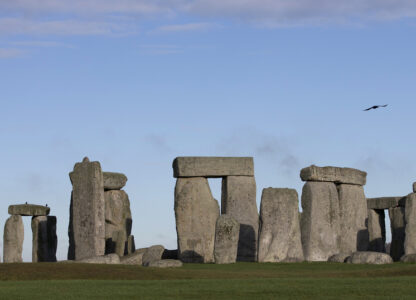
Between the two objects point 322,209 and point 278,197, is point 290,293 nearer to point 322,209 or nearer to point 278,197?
point 278,197

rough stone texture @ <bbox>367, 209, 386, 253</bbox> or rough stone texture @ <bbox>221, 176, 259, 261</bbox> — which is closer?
rough stone texture @ <bbox>221, 176, 259, 261</bbox>

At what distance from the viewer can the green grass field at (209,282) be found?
711 inches

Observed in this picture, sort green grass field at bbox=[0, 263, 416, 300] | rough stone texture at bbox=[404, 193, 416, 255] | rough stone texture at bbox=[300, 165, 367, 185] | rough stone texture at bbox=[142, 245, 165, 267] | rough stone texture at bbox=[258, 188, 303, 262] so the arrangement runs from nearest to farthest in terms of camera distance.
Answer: green grass field at bbox=[0, 263, 416, 300] → rough stone texture at bbox=[142, 245, 165, 267] → rough stone texture at bbox=[258, 188, 303, 262] → rough stone texture at bbox=[404, 193, 416, 255] → rough stone texture at bbox=[300, 165, 367, 185]

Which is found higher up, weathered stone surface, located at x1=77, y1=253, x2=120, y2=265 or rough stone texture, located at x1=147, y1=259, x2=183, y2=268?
weathered stone surface, located at x1=77, y1=253, x2=120, y2=265

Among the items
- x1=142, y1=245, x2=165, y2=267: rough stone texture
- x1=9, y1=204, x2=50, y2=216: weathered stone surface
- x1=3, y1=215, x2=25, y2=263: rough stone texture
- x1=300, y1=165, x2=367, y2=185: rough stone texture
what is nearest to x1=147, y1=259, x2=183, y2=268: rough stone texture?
x1=142, y1=245, x2=165, y2=267: rough stone texture

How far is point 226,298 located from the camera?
17516mm

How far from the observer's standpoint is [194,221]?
31.1 m

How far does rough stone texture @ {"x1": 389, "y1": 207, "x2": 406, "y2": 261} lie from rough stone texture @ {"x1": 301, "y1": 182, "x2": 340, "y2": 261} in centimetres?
211

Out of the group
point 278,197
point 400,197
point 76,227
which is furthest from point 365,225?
point 76,227

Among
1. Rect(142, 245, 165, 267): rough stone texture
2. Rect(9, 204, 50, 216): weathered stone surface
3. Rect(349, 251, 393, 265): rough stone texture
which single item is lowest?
Rect(349, 251, 393, 265): rough stone texture

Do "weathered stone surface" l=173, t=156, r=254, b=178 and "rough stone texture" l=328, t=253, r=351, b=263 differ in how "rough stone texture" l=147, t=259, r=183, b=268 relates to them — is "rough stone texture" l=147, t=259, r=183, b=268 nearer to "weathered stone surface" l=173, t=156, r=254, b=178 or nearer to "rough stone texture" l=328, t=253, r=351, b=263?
"rough stone texture" l=328, t=253, r=351, b=263

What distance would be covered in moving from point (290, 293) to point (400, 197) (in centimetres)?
1813

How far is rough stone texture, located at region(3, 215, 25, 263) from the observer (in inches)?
1385

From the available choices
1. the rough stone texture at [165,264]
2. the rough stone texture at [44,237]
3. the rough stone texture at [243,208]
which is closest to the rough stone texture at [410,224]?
the rough stone texture at [243,208]
